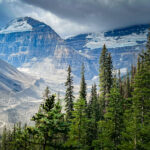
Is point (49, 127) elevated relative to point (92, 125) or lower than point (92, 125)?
elevated

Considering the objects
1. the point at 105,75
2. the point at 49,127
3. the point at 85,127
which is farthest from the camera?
the point at 105,75

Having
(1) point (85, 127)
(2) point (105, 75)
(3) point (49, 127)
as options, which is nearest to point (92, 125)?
(1) point (85, 127)

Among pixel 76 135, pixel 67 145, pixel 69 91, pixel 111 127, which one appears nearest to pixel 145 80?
pixel 111 127

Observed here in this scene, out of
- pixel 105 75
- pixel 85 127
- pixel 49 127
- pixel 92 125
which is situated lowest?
pixel 92 125

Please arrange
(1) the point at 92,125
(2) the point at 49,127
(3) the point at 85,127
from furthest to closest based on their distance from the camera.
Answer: (1) the point at 92,125 → (3) the point at 85,127 → (2) the point at 49,127

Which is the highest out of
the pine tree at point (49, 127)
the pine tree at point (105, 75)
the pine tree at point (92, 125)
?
the pine tree at point (105, 75)

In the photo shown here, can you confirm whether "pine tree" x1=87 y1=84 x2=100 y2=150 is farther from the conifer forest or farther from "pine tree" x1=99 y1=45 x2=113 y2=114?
"pine tree" x1=99 y1=45 x2=113 y2=114

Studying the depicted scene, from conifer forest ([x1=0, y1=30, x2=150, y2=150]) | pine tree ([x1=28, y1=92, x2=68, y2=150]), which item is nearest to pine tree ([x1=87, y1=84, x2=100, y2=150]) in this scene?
conifer forest ([x1=0, y1=30, x2=150, y2=150])

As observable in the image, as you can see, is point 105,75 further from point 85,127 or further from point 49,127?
point 49,127

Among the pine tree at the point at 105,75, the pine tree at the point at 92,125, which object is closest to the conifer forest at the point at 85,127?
the pine tree at the point at 92,125

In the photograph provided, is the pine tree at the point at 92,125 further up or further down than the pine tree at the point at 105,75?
further down

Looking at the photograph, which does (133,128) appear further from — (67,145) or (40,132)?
(40,132)

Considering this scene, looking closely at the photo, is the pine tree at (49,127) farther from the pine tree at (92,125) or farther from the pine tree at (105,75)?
the pine tree at (105,75)

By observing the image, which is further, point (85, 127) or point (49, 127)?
point (85, 127)
